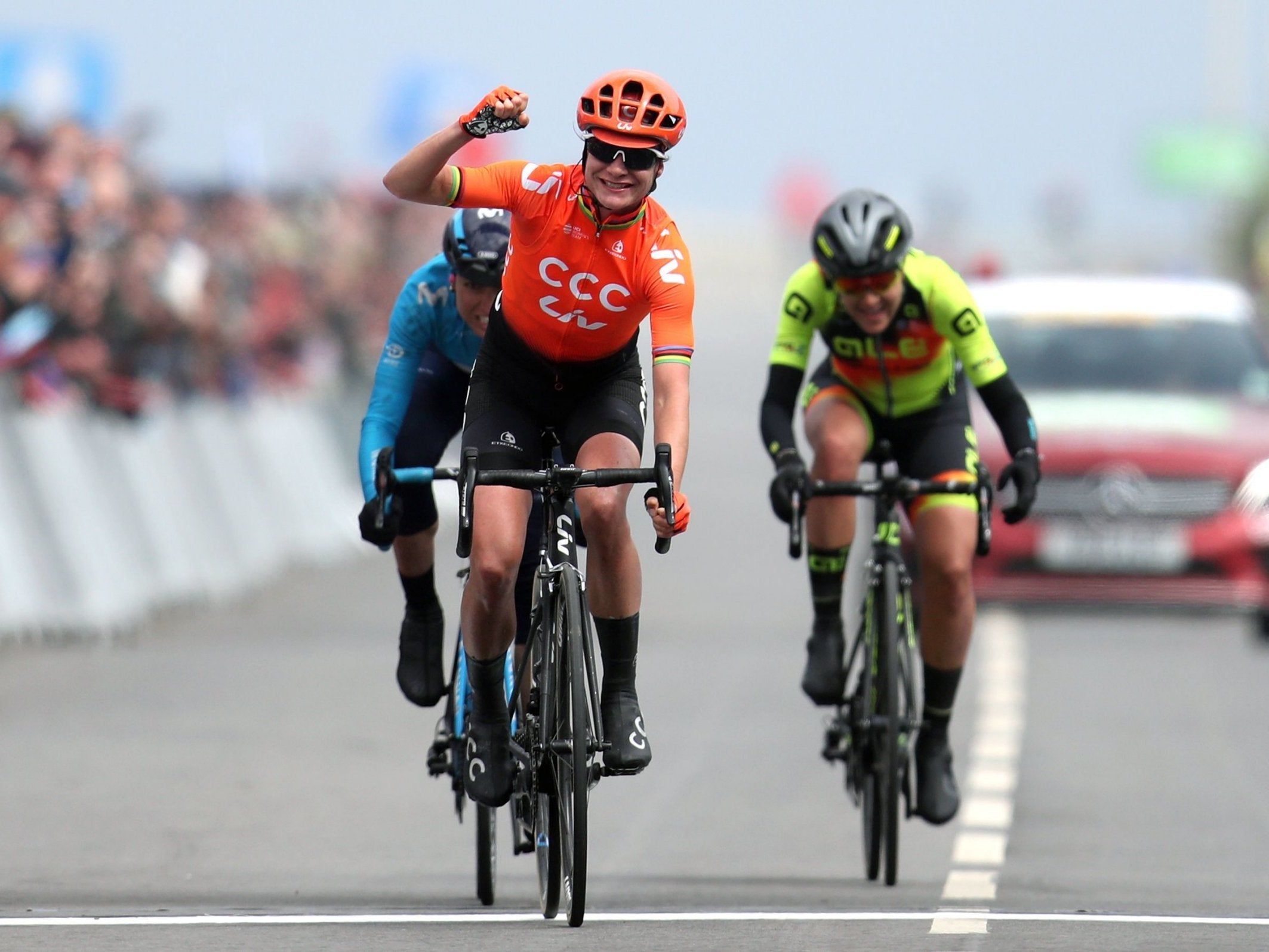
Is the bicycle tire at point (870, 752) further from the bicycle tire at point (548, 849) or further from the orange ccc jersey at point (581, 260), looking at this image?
the orange ccc jersey at point (581, 260)

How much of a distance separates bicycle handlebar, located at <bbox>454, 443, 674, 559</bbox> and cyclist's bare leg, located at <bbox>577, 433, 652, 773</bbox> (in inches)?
4.9

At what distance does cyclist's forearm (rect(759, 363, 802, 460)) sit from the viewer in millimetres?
9953

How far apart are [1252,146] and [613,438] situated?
458 ft

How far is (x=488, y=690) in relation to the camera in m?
8.34

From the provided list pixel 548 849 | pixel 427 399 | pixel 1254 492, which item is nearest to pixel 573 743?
pixel 548 849

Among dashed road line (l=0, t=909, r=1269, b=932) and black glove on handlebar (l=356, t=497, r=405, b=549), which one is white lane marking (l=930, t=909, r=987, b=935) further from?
black glove on handlebar (l=356, t=497, r=405, b=549)

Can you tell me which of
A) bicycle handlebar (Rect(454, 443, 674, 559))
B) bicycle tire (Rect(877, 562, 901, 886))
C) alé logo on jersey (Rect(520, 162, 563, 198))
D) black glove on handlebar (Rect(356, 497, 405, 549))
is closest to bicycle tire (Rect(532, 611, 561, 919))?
bicycle handlebar (Rect(454, 443, 674, 559))

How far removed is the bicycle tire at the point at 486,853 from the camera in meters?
8.75

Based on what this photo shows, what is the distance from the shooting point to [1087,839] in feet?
34.7

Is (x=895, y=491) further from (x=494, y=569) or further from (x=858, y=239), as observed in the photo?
(x=494, y=569)

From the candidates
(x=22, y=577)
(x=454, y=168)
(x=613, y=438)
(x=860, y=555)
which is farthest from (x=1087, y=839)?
(x=860, y=555)

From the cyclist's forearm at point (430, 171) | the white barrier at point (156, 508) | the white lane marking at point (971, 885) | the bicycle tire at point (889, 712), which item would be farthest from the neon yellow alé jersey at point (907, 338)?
the white barrier at point (156, 508)

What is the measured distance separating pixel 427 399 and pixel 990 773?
3.85 meters

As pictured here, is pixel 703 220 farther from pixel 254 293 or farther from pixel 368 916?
pixel 368 916
